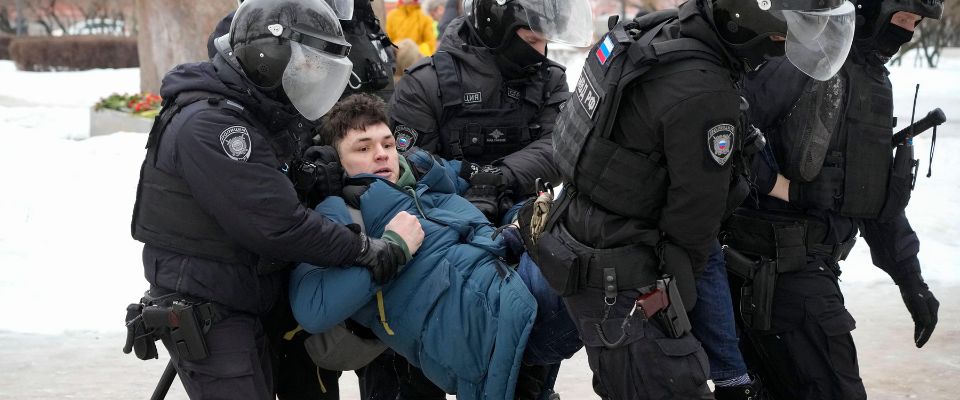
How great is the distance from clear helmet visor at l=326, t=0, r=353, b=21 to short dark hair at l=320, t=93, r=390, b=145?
3.47 ft

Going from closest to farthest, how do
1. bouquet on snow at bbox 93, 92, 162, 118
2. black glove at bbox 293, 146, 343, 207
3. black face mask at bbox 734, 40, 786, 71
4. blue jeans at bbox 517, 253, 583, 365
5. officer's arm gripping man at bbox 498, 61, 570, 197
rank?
black face mask at bbox 734, 40, 786, 71 → blue jeans at bbox 517, 253, 583, 365 → black glove at bbox 293, 146, 343, 207 → officer's arm gripping man at bbox 498, 61, 570, 197 → bouquet on snow at bbox 93, 92, 162, 118

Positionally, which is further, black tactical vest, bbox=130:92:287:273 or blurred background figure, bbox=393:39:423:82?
blurred background figure, bbox=393:39:423:82

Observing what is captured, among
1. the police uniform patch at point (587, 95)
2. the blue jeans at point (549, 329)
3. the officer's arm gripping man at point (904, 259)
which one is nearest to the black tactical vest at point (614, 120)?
the police uniform patch at point (587, 95)

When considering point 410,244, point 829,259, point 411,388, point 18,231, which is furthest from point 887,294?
point 18,231

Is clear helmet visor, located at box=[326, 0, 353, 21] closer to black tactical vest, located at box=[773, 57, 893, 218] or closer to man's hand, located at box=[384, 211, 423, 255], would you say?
man's hand, located at box=[384, 211, 423, 255]

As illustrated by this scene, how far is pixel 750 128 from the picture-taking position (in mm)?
3348

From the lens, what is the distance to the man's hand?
11.6 ft

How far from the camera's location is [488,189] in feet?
13.7

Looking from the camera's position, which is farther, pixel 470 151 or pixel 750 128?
pixel 470 151

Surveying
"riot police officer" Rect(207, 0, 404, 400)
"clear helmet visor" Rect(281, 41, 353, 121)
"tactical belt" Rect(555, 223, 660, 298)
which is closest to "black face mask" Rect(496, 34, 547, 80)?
"riot police officer" Rect(207, 0, 404, 400)

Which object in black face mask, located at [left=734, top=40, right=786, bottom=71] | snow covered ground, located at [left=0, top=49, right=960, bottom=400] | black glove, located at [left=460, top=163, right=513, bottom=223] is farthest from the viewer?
snow covered ground, located at [left=0, top=49, right=960, bottom=400]

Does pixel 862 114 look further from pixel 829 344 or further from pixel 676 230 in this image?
pixel 676 230

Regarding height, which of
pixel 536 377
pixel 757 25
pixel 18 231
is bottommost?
pixel 18 231

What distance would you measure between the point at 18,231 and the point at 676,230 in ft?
20.8
